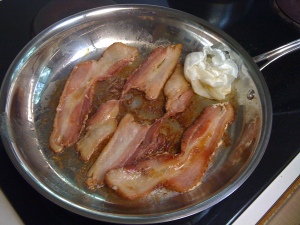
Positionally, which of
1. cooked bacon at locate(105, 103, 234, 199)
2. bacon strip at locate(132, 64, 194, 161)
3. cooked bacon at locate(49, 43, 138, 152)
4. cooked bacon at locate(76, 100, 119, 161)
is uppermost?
cooked bacon at locate(49, 43, 138, 152)

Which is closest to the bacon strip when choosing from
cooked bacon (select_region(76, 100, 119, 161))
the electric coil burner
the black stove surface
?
cooked bacon (select_region(76, 100, 119, 161))

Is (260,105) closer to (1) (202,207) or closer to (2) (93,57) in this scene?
(1) (202,207)

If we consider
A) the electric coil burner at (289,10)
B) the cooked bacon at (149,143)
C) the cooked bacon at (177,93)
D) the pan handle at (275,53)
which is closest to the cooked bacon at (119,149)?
the cooked bacon at (149,143)

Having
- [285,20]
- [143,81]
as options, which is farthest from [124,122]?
[285,20]

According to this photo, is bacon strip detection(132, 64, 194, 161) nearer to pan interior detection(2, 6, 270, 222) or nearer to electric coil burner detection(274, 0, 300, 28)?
pan interior detection(2, 6, 270, 222)

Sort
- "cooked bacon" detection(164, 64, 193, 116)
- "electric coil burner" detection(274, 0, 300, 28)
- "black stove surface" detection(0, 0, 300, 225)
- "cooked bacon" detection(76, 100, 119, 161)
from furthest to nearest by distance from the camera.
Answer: "electric coil burner" detection(274, 0, 300, 28) < "cooked bacon" detection(164, 64, 193, 116) < "cooked bacon" detection(76, 100, 119, 161) < "black stove surface" detection(0, 0, 300, 225)

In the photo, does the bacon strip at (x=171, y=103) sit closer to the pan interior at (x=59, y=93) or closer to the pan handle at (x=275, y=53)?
the pan interior at (x=59, y=93)
